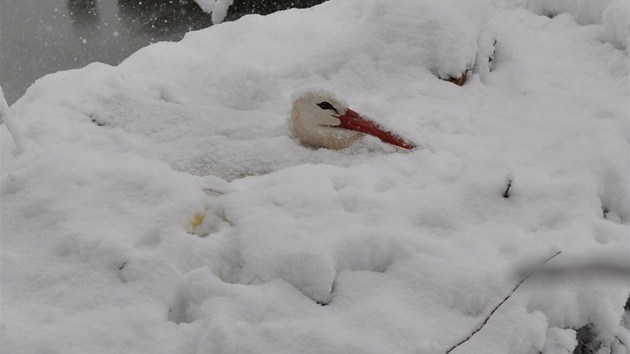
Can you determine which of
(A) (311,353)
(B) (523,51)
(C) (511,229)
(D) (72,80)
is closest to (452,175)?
(C) (511,229)

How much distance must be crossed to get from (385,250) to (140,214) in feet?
3.64

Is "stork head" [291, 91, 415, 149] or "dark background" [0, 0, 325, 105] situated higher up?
"stork head" [291, 91, 415, 149]

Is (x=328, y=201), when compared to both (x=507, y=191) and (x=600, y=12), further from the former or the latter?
(x=600, y=12)

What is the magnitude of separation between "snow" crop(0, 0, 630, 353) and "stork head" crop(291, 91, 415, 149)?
84 millimetres

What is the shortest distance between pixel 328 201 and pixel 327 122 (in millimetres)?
958

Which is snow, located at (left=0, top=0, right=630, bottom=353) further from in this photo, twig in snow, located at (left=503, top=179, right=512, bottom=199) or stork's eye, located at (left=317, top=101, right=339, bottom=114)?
stork's eye, located at (left=317, top=101, right=339, bottom=114)

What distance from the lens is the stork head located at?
399 cm

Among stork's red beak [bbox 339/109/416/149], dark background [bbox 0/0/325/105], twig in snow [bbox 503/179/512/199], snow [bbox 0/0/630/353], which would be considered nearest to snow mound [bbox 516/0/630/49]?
snow [bbox 0/0/630/353]

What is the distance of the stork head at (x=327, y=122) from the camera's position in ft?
13.1

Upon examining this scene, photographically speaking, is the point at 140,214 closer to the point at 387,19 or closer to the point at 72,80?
the point at 72,80

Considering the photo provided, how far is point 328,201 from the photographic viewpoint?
3150 millimetres

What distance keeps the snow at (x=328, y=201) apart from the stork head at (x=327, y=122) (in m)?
0.08

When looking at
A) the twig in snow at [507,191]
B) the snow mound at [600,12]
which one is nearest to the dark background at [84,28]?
the snow mound at [600,12]

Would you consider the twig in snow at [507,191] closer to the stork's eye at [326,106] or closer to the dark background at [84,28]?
the stork's eye at [326,106]
